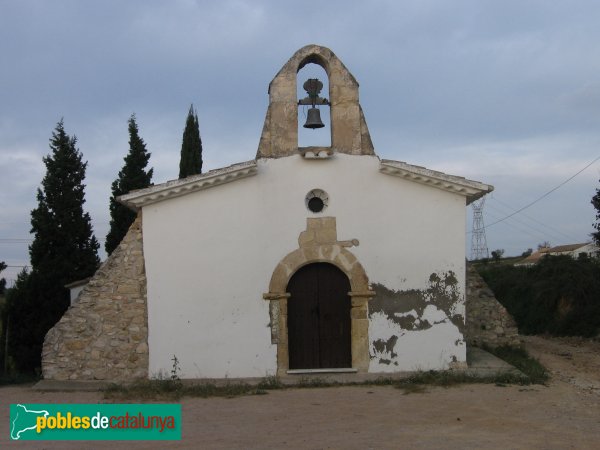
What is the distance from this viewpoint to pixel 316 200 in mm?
10891

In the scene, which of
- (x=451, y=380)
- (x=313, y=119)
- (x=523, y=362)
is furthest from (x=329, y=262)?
(x=523, y=362)

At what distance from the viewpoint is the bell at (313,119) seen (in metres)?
11.0

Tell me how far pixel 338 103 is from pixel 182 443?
6.52 meters

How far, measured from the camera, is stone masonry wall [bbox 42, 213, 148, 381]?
1031cm

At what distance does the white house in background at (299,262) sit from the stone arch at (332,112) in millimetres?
20

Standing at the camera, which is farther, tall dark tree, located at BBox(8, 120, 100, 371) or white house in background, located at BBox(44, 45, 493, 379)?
tall dark tree, located at BBox(8, 120, 100, 371)

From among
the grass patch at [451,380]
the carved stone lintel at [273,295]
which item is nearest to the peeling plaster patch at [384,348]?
the grass patch at [451,380]

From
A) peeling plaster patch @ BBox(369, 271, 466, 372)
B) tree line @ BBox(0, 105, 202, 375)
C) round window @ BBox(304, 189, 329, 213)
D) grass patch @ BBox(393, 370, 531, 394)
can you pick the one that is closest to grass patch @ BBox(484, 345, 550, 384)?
grass patch @ BBox(393, 370, 531, 394)

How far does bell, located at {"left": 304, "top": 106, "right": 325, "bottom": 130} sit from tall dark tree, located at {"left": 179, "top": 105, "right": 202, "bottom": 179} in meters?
8.11

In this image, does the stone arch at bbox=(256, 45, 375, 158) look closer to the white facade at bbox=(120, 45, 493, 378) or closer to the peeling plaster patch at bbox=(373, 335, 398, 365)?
the white facade at bbox=(120, 45, 493, 378)

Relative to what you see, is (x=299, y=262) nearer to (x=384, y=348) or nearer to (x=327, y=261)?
(x=327, y=261)

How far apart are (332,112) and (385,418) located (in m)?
5.43

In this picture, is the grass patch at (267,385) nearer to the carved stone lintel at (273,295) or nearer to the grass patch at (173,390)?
the grass patch at (173,390)

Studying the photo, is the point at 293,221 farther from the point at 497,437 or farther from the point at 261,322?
the point at 497,437
